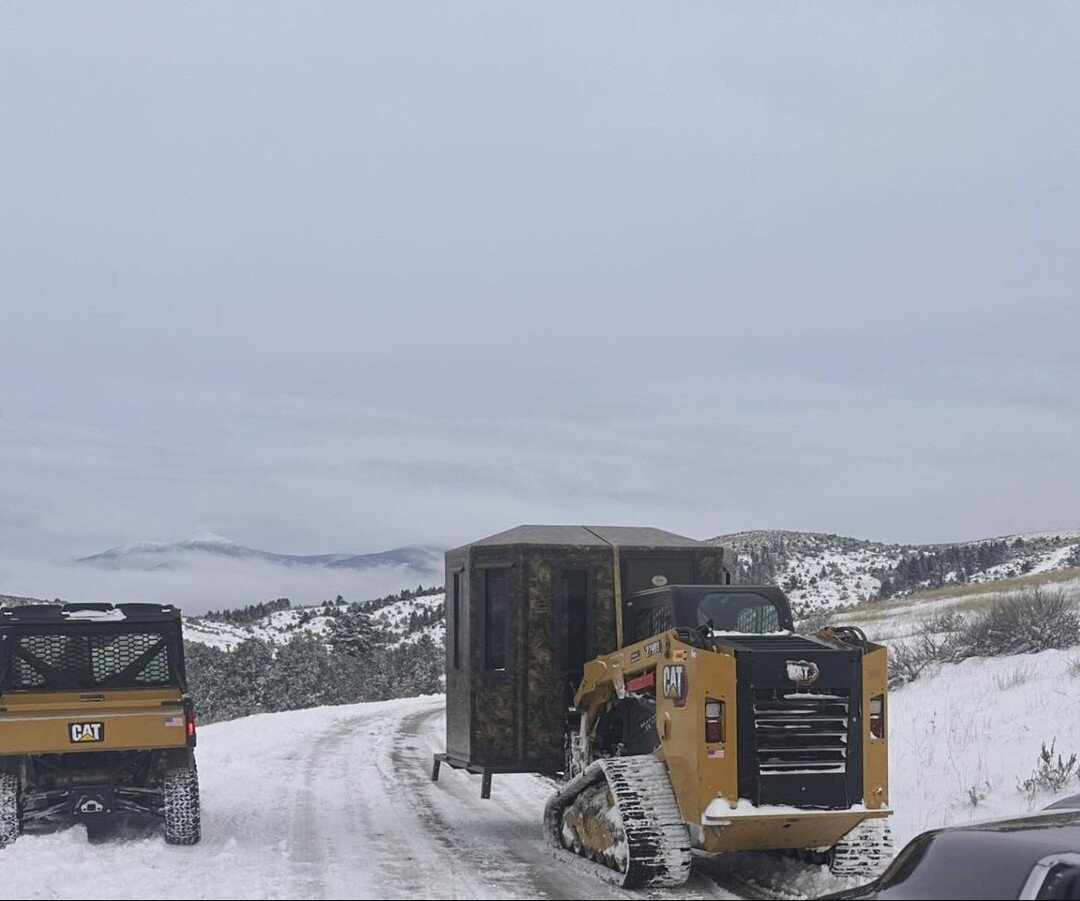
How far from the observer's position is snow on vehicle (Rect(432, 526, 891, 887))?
9219 mm

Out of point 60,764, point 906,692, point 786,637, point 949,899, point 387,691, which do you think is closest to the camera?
point 949,899

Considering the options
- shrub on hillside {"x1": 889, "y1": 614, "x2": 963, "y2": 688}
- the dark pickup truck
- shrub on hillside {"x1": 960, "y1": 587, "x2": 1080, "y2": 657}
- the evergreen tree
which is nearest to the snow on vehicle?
the dark pickup truck

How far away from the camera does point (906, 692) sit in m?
17.7

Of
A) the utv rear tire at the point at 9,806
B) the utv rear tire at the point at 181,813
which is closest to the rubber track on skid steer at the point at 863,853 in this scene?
the utv rear tire at the point at 181,813

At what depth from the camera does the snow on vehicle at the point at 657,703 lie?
9219mm

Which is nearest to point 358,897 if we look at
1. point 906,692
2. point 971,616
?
point 906,692

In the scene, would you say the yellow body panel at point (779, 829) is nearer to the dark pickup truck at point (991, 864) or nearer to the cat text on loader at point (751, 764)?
the cat text on loader at point (751, 764)

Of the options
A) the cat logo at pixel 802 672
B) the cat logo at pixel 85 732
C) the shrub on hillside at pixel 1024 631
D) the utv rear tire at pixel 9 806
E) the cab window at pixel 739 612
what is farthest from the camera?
the shrub on hillside at pixel 1024 631

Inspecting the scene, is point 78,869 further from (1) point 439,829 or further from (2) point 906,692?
(2) point 906,692

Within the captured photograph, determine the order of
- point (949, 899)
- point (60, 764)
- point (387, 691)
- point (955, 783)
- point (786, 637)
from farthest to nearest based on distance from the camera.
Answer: point (387, 691), point (955, 783), point (60, 764), point (786, 637), point (949, 899)

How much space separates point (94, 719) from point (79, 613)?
5.02 ft

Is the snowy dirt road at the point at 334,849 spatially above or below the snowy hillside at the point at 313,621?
above

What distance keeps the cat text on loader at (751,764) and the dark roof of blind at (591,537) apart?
2510 millimetres

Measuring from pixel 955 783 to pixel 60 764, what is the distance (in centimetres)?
878
